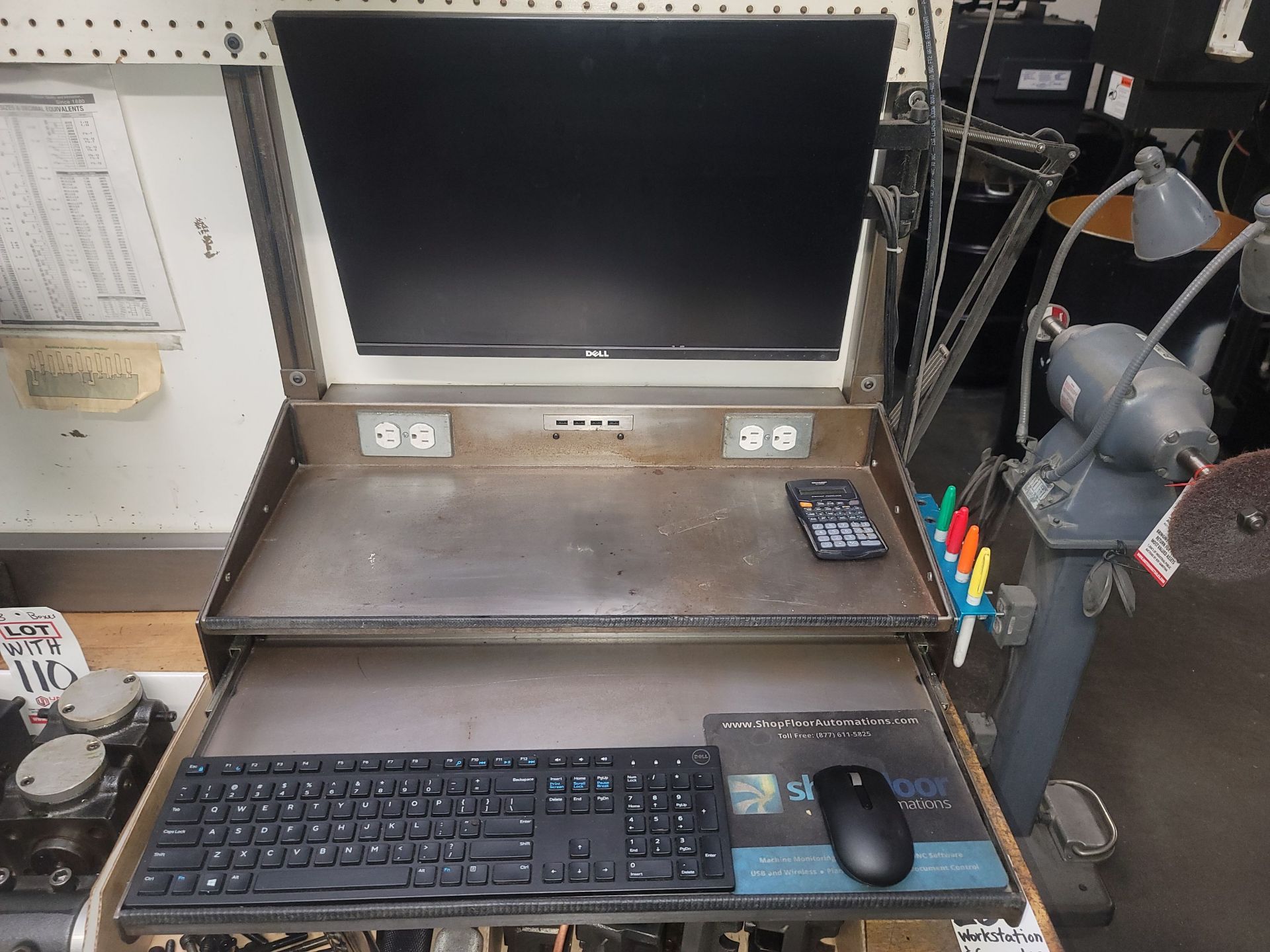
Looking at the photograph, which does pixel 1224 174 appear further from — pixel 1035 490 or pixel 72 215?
pixel 72 215

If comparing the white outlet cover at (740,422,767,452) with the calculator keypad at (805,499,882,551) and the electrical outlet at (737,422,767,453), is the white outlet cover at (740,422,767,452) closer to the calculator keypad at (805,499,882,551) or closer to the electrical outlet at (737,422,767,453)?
the electrical outlet at (737,422,767,453)

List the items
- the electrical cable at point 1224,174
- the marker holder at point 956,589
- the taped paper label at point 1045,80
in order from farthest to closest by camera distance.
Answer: the electrical cable at point 1224,174 → the taped paper label at point 1045,80 → the marker holder at point 956,589

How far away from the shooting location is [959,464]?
2.81 m

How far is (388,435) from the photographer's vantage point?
119cm

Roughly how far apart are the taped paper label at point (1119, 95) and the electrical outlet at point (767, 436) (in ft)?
4.56

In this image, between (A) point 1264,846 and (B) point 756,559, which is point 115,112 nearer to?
(B) point 756,559

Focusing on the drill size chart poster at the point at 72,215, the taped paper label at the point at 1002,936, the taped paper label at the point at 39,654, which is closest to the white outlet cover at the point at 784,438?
the taped paper label at the point at 1002,936

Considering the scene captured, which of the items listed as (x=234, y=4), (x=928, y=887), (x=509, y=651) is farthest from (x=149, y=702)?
(x=928, y=887)

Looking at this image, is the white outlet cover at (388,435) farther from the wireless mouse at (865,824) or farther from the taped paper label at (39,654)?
the wireless mouse at (865,824)

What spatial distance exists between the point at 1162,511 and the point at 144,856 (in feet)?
4.12

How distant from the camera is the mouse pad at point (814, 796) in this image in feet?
2.63

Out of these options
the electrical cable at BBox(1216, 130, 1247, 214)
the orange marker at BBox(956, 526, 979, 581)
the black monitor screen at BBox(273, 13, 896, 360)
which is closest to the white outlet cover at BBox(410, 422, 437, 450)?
the black monitor screen at BBox(273, 13, 896, 360)

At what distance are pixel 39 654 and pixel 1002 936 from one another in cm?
126

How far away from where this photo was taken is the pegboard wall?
3.12ft
